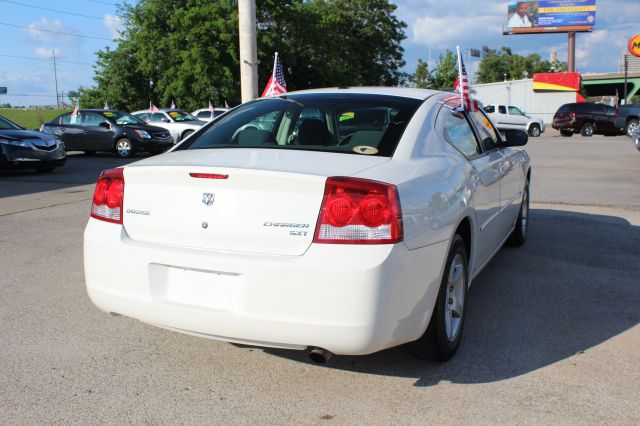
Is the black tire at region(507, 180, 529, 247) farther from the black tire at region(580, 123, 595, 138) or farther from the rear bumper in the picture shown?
the black tire at region(580, 123, 595, 138)

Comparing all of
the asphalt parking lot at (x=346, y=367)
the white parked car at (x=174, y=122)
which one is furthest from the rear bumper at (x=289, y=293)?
the white parked car at (x=174, y=122)

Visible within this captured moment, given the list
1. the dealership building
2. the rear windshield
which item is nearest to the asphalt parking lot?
the rear windshield

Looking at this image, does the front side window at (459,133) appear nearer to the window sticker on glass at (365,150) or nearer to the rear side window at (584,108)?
the window sticker on glass at (365,150)

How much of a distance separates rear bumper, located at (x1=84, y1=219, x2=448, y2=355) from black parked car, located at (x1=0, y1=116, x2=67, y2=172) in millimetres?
11829

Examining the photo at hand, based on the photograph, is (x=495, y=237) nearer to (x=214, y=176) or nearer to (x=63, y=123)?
(x=214, y=176)

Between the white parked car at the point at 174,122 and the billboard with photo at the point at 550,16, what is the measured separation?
2316 inches

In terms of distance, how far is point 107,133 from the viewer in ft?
65.0

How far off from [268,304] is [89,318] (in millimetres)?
2029

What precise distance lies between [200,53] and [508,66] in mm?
71111

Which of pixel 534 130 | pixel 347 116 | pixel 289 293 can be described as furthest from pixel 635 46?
pixel 289 293

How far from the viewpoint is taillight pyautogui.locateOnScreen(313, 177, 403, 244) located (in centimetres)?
296

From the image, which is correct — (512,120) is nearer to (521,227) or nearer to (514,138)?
(521,227)

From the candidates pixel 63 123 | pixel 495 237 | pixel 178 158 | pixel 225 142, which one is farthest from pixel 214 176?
pixel 63 123

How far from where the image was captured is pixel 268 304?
2.98 meters
